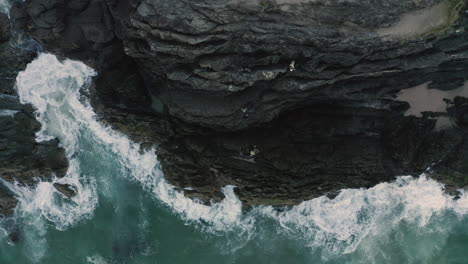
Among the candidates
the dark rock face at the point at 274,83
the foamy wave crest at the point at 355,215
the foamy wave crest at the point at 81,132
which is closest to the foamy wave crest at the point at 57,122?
the foamy wave crest at the point at 81,132

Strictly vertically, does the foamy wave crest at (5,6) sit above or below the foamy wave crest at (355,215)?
above

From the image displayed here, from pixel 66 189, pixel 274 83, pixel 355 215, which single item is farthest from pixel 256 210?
pixel 66 189

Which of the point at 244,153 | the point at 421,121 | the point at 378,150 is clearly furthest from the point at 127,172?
the point at 421,121

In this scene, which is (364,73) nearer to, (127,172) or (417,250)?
(417,250)

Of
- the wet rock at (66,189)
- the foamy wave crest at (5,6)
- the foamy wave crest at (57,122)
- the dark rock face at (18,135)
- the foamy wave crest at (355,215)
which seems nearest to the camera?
the foamy wave crest at (5,6)

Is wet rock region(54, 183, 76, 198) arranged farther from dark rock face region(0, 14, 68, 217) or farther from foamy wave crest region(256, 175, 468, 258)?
foamy wave crest region(256, 175, 468, 258)

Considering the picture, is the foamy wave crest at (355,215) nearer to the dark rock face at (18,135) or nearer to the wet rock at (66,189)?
the wet rock at (66,189)

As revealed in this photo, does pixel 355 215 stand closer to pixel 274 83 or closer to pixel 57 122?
pixel 274 83

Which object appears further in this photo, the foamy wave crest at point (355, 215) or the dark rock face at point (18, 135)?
the foamy wave crest at point (355, 215)
